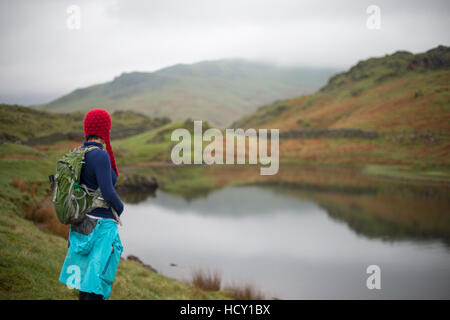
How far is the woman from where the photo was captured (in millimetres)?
3979

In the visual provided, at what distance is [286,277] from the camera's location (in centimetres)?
1659

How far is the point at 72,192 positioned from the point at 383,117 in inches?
3031

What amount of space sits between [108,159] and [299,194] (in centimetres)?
3591

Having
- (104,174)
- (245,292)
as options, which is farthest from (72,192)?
(245,292)

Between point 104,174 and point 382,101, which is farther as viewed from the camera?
point 382,101

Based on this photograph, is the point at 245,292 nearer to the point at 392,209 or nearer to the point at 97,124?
the point at 97,124

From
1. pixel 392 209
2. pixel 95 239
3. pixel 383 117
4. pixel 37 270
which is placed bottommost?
pixel 37 270

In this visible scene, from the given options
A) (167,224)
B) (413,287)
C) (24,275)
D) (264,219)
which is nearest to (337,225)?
(264,219)

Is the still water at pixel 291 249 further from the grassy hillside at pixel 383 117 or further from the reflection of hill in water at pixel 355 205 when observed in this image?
the grassy hillside at pixel 383 117

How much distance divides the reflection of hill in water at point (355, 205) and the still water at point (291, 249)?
25 cm

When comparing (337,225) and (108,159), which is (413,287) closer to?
(337,225)

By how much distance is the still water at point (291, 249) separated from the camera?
15680 mm

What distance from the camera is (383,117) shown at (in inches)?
2808

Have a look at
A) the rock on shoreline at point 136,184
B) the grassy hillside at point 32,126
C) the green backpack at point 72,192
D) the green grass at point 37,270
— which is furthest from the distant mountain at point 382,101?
the green backpack at point 72,192
